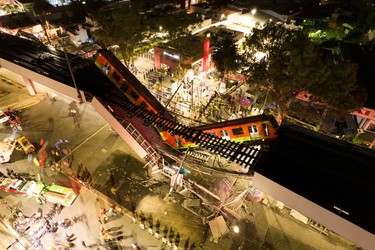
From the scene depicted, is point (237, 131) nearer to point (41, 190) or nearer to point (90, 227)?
point (90, 227)

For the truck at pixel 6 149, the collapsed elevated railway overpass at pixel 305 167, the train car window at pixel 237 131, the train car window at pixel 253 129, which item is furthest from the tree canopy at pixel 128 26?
the train car window at pixel 253 129

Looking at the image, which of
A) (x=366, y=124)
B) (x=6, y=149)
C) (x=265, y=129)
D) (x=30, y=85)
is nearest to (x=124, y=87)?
(x=265, y=129)

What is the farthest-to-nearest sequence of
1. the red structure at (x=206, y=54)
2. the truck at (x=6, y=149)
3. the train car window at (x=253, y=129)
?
the red structure at (x=206, y=54) < the truck at (x=6, y=149) < the train car window at (x=253, y=129)

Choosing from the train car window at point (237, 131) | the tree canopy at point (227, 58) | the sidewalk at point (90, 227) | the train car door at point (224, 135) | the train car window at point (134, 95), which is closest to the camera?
the train car window at point (237, 131)

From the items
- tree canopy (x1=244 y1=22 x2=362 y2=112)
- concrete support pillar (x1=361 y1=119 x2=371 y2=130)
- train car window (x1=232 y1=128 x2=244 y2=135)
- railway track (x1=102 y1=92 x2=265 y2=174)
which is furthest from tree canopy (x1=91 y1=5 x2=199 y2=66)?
concrete support pillar (x1=361 y1=119 x2=371 y2=130)

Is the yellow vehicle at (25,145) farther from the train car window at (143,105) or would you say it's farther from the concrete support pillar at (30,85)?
the train car window at (143,105)

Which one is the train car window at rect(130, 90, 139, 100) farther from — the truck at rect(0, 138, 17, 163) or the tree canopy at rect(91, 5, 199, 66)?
the truck at rect(0, 138, 17, 163)

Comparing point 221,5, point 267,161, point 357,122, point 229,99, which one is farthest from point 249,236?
point 221,5
